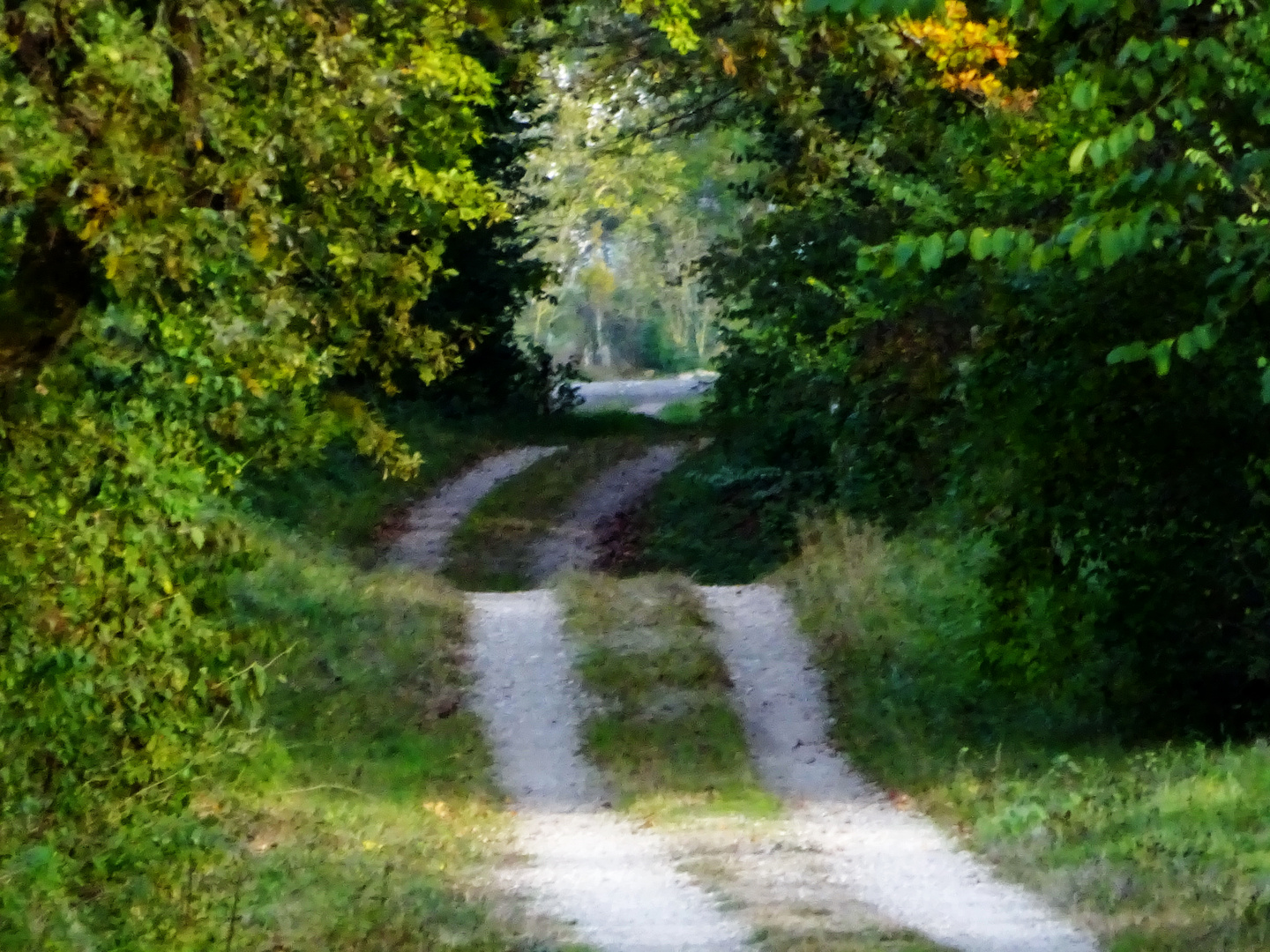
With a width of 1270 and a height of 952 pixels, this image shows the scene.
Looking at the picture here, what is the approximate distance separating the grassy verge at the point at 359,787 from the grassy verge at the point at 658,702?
1150 millimetres

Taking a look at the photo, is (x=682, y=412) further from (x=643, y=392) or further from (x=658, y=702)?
(x=658, y=702)

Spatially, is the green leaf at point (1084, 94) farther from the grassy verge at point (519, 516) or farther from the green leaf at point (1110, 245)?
the grassy verge at point (519, 516)

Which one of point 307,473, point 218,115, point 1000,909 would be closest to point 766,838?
point 1000,909

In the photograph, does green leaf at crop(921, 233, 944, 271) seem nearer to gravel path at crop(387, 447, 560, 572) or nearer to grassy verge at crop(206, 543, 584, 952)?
grassy verge at crop(206, 543, 584, 952)

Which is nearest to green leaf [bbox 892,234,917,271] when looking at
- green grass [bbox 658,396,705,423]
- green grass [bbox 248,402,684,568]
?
green grass [bbox 248,402,684,568]

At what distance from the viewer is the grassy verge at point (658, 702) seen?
11422mm

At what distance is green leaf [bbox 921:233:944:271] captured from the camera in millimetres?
5195

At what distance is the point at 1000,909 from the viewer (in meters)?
7.98

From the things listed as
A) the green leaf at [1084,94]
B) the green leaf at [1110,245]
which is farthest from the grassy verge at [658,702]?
the green leaf at [1084,94]

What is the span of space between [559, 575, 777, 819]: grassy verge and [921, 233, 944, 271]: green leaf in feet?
20.8

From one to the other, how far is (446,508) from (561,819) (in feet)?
45.5

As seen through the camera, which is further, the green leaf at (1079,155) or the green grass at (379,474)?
the green grass at (379,474)

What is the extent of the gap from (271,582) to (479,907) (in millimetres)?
8129

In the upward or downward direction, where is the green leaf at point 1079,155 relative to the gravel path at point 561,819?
upward
